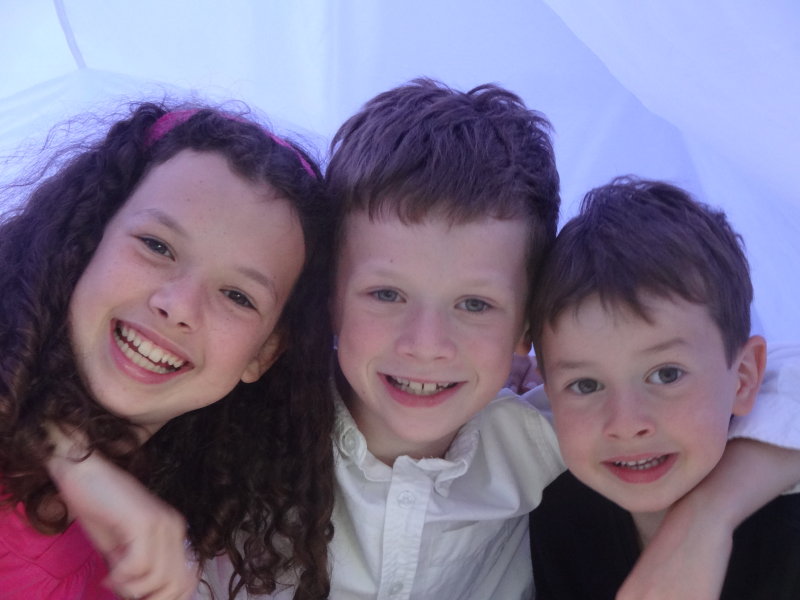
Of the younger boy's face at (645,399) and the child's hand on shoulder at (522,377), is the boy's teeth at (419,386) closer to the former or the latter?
the younger boy's face at (645,399)

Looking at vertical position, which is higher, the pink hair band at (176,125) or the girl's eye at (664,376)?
the pink hair band at (176,125)

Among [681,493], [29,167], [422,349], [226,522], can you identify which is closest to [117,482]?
[226,522]

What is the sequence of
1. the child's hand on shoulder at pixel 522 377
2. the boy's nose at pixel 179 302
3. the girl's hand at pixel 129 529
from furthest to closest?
the child's hand on shoulder at pixel 522 377
the boy's nose at pixel 179 302
the girl's hand at pixel 129 529

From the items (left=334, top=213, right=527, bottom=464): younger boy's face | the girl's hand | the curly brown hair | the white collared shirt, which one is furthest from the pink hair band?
the girl's hand

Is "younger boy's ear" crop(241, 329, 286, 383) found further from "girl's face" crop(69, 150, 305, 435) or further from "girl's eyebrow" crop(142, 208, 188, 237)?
"girl's eyebrow" crop(142, 208, 188, 237)

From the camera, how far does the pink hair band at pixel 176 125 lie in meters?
1.25

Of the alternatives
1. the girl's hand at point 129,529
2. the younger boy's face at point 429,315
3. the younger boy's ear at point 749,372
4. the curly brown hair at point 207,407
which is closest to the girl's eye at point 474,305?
the younger boy's face at point 429,315

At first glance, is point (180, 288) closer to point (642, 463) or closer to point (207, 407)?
point (207, 407)

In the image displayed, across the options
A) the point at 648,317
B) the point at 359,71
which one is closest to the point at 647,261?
the point at 648,317

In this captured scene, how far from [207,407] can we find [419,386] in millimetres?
355

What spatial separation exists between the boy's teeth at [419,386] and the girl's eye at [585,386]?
0.15 meters

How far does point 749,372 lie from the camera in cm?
119

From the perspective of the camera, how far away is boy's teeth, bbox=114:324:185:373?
1.11 metres

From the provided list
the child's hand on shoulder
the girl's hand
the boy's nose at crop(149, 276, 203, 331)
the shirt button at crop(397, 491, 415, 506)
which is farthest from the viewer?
the child's hand on shoulder
